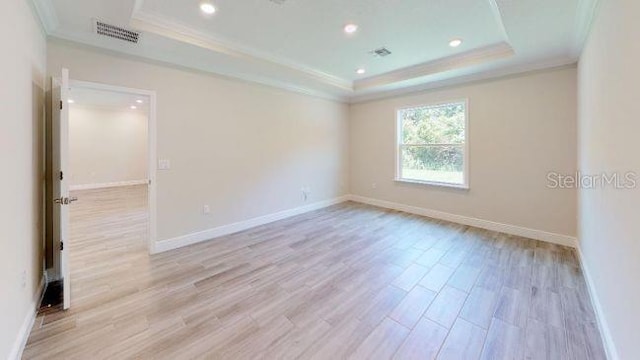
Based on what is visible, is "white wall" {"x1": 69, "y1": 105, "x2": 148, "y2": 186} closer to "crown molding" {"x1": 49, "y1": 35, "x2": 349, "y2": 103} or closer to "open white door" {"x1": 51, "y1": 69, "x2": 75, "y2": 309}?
"crown molding" {"x1": 49, "y1": 35, "x2": 349, "y2": 103}

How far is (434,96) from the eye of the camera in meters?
4.88

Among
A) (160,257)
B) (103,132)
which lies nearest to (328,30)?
(160,257)

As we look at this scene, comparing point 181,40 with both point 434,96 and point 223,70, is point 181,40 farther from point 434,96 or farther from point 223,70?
point 434,96

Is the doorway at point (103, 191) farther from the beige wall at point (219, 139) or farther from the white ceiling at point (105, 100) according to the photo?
the beige wall at point (219, 139)

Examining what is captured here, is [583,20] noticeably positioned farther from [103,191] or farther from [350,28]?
[103,191]

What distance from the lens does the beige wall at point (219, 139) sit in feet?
10.6

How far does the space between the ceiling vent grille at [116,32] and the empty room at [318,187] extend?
0.03 metres

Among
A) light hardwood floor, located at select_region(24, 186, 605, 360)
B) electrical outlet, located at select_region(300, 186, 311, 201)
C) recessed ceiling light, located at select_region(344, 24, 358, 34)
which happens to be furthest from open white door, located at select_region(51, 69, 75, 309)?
electrical outlet, located at select_region(300, 186, 311, 201)

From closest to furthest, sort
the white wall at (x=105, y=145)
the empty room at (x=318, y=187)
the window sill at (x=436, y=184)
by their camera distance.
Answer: the empty room at (x=318, y=187) → the window sill at (x=436, y=184) → the white wall at (x=105, y=145)

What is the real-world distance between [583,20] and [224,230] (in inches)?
191

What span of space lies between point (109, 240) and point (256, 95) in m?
3.08

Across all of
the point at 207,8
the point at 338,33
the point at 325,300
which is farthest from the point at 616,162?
the point at 207,8

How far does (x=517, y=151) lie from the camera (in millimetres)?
4031

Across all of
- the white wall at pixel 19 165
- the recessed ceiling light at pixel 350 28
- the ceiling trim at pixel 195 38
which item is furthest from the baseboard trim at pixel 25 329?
the recessed ceiling light at pixel 350 28
